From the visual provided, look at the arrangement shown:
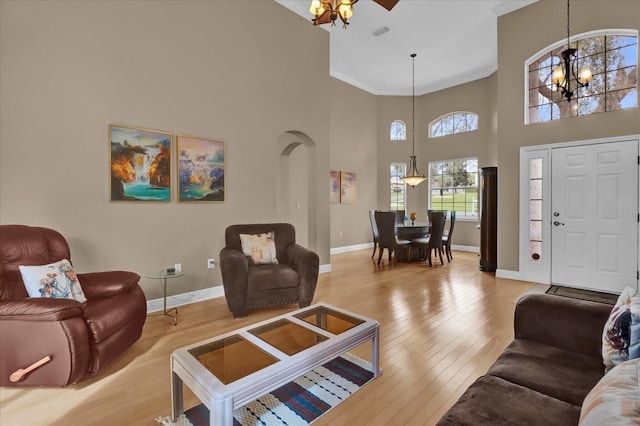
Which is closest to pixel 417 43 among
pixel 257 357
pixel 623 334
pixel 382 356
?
pixel 382 356

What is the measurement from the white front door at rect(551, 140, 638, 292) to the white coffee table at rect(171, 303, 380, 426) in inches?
160

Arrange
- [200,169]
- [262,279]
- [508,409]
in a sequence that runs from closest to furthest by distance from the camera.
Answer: [508,409], [262,279], [200,169]

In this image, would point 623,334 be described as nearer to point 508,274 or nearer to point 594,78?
point 508,274

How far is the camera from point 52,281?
2.36 meters

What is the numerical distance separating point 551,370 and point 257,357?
144 centimetres

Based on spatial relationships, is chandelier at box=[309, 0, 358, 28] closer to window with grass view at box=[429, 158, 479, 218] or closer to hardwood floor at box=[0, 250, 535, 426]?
hardwood floor at box=[0, 250, 535, 426]

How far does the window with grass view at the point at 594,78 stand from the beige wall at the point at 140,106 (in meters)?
3.70

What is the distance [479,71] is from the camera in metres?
7.43

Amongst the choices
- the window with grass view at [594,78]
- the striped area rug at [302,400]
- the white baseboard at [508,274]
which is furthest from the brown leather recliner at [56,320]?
the window with grass view at [594,78]

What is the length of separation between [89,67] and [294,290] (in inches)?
123

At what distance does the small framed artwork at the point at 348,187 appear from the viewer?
25.7ft

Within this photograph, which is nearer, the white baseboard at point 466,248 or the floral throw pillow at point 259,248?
the floral throw pillow at point 259,248

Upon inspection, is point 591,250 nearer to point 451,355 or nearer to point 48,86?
point 451,355

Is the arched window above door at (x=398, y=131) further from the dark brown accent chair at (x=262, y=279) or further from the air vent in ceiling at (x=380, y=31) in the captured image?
the dark brown accent chair at (x=262, y=279)
